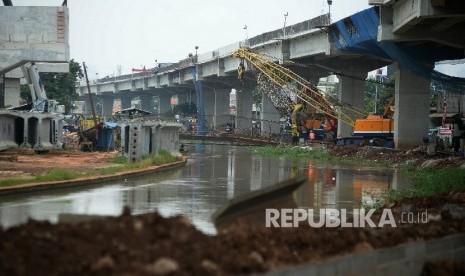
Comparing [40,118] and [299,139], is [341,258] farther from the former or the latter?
[299,139]

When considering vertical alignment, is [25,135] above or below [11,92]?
below

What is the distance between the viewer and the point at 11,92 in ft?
222

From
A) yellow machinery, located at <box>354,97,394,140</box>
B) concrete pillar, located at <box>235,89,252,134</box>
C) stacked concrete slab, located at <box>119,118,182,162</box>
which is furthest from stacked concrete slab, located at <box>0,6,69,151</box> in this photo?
concrete pillar, located at <box>235,89,252,134</box>

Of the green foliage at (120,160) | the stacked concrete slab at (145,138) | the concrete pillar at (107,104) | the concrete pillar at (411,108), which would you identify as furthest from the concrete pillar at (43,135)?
the concrete pillar at (107,104)

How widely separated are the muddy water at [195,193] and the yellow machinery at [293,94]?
27.2 metres

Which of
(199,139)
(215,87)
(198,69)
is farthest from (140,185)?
(215,87)

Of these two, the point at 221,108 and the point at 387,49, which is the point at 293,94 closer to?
the point at 387,49

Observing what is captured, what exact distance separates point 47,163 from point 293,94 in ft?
123

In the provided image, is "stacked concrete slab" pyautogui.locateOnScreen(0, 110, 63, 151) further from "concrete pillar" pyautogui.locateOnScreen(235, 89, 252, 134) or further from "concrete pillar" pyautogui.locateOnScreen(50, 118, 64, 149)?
"concrete pillar" pyautogui.locateOnScreen(235, 89, 252, 134)

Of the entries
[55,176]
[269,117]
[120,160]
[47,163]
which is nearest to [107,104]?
[269,117]

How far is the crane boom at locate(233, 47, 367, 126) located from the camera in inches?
2474

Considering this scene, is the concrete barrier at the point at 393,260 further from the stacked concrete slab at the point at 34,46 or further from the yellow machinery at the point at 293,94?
the yellow machinery at the point at 293,94

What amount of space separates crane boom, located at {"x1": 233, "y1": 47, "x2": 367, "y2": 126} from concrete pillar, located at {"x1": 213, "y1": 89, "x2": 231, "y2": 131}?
31.0 metres

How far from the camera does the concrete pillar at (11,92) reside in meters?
67.6
